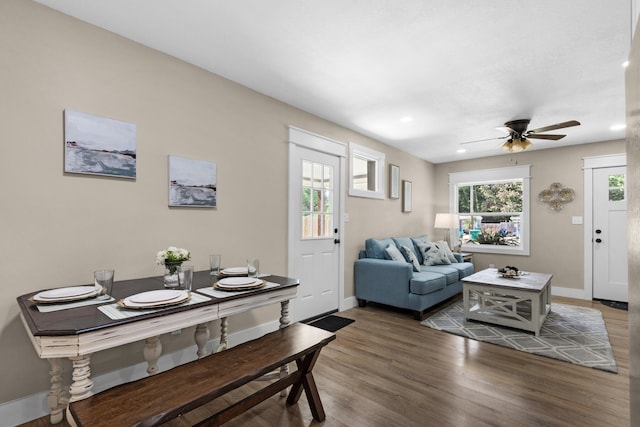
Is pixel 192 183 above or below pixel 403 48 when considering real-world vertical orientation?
below

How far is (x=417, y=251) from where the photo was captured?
16.4 feet

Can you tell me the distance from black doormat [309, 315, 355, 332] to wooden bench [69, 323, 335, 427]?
4.61 feet

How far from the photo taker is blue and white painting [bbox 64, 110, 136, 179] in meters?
1.93

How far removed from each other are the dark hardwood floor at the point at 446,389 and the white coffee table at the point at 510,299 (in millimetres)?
577

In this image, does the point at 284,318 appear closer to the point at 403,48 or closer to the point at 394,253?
the point at 403,48

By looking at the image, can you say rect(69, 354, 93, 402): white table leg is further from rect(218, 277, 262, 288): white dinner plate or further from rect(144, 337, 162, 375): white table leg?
rect(218, 277, 262, 288): white dinner plate

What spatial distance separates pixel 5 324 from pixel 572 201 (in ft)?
21.9

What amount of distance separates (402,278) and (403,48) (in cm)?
253

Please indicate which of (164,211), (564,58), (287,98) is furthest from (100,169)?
(564,58)

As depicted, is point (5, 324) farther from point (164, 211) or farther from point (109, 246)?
point (164, 211)

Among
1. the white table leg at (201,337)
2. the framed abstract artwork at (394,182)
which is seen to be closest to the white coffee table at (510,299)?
the framed abstract artwork at (394,182)

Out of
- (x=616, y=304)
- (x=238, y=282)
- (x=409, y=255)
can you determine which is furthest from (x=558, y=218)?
(x=238, y=282)

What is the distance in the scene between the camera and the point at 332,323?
351cm

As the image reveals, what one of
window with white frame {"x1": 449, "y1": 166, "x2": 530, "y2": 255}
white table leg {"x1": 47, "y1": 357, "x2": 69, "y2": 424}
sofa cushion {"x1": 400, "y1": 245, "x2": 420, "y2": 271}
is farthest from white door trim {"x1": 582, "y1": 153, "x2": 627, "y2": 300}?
white table leg {"x1": 47, "y1": 357, "x2": 69, "y2": 424}
